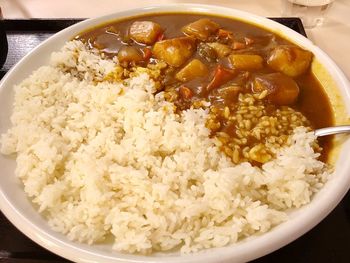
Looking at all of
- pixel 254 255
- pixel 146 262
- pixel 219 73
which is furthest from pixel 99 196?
pixel 219 73

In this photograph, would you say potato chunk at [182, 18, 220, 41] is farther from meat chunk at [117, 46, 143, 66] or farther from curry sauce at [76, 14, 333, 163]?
meat chunk at [117, 46, 143, 66]

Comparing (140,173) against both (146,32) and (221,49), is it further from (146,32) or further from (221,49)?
(146,32)

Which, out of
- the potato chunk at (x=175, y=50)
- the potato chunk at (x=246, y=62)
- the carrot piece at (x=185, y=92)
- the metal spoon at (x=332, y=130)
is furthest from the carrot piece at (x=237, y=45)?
the metal spoon at (x=332, y=130)

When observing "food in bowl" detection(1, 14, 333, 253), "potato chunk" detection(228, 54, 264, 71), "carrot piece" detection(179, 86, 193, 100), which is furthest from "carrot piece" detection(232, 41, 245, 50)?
"carrot piece" detection(179, 86, 193, 100)

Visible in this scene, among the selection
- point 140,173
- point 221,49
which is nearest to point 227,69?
point 221,49

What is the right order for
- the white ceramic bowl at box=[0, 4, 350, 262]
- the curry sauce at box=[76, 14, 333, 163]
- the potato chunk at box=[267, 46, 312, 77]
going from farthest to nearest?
the potato chunk at box=[267, 46, 312, 77] < the curry sauce at box=[76, 14, 333, 163] < the white ceramic bowl at box=[0, 4, 350, 262]

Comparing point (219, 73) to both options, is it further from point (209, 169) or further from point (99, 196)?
point (99, 196)
